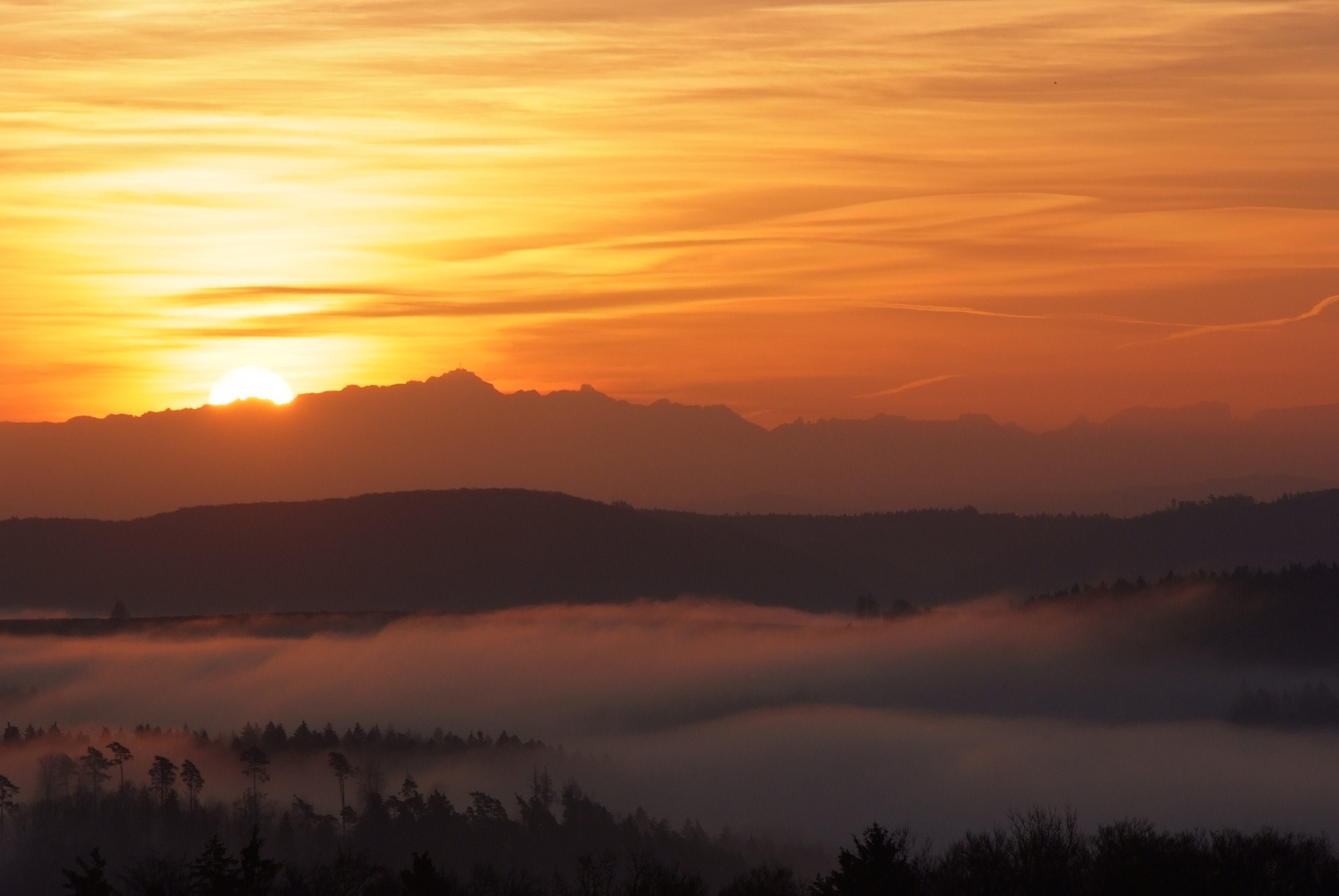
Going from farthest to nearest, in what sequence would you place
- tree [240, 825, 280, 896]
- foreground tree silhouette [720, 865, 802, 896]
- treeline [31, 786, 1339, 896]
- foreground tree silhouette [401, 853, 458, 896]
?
foreground tree silhouette [720, 865, 802, 896] < foreground tree silhouette [401, 853, 458, 896] < treeline [31, 786, 1339, 896] < tree [240, 825, 280, 896]

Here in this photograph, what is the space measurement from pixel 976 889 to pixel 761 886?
57.0 feet

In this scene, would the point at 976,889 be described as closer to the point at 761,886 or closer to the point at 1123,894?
the point at 1123,894

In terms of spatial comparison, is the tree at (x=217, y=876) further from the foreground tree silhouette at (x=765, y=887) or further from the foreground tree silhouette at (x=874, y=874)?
the foreground tree silhouette at (x=765, y=887)

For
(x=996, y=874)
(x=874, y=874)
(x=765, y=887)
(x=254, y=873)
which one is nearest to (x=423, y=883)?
(x=254, y=873)

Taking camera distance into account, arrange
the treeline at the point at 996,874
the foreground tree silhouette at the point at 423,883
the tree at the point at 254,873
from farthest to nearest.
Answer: the foreground tree silhouette at the point at 423,883
the treeline at the point at 996,874
the tree at the point at 254,873

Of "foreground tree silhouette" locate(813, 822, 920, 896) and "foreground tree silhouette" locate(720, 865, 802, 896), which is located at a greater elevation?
"foreground tree silhouette" locate(813, 822, 920, 896)

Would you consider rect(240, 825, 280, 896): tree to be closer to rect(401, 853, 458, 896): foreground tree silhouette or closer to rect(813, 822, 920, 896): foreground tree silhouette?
rect(401, 853, 458, 896): foreground tree silhouette

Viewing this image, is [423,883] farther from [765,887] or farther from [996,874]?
[996,874]

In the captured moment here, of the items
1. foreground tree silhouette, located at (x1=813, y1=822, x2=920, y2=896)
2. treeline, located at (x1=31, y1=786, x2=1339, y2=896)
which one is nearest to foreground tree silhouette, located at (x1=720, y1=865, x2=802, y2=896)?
treeline, located at (x1=31, y1=786, x2=1339, y2=896)

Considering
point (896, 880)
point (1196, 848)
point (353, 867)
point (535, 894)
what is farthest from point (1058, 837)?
point (353, 867)

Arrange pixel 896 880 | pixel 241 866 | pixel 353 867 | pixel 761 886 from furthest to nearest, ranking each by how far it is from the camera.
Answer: pixel 761 886 < pixel 353 867 < pixel 896 880 < pixel 241 866

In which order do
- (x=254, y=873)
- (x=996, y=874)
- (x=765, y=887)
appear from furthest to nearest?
1. (x=765, y=887)
2. (x=996, y=874)
3. (x=254, y=873)

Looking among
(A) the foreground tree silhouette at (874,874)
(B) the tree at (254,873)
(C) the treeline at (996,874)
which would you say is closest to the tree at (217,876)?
(C) the treeline at (996,874)

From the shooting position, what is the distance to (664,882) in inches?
3816
